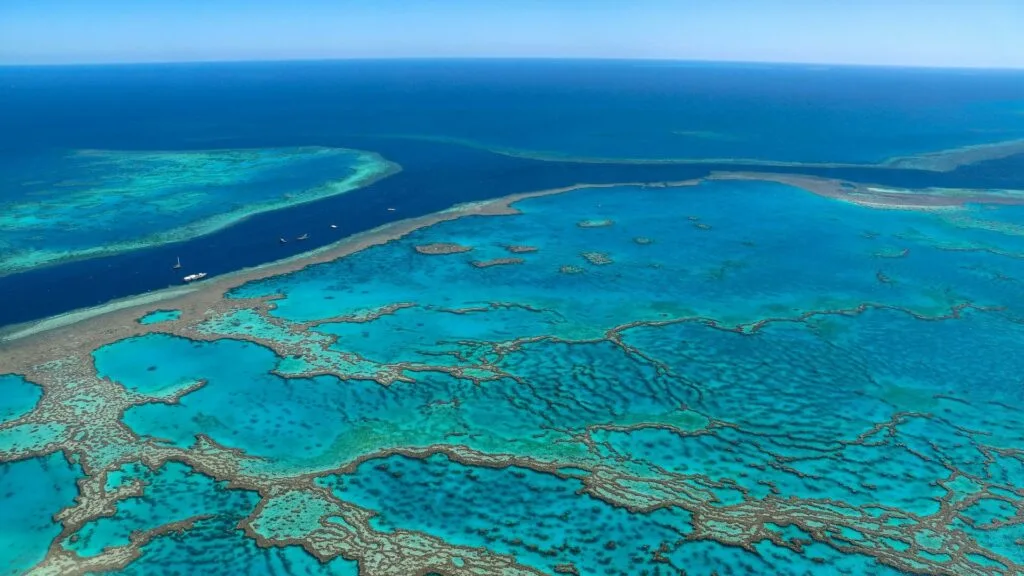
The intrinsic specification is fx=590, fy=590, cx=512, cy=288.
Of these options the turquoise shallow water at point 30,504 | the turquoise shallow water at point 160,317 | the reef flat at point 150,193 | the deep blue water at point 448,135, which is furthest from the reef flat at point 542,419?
the reef flat at point 150,193

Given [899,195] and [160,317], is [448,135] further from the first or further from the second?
[160,317]

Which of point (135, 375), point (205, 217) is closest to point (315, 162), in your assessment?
point (205, 217)

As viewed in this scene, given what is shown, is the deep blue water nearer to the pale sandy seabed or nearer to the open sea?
the open sea

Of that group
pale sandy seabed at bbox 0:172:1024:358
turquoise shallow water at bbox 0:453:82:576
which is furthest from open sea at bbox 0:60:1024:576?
pale sandy seabed at bbox 0:172:1024:358

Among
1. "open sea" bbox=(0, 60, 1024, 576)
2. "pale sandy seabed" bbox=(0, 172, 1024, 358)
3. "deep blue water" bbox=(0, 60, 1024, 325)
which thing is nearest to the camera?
"open sea" bbox=(0, 60, 1024, 576)

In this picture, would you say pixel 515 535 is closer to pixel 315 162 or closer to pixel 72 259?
pixel 72 259

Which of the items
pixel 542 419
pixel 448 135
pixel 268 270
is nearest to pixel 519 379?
pixel 542 419

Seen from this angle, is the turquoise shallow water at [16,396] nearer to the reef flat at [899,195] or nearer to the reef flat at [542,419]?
the reef flat at [542,419]
